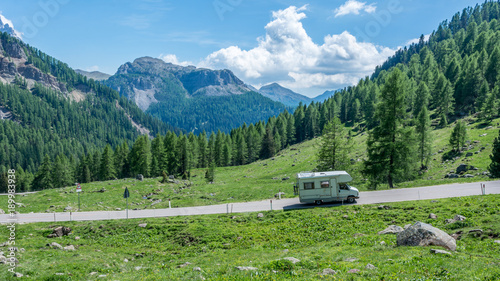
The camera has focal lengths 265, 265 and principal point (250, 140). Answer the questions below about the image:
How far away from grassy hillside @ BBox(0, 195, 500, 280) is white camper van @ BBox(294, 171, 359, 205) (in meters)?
2.11

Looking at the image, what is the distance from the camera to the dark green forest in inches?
1315

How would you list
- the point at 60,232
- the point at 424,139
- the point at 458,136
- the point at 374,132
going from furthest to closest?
the point at 458,136 → the point at 424,139 → the point at 374,132 → the point at 60,232

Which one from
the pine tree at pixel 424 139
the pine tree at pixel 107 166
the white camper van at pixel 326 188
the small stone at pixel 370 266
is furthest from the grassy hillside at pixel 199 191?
the pine tree at pixel 107 166

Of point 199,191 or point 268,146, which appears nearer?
point 199,191

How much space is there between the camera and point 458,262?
11500 mm

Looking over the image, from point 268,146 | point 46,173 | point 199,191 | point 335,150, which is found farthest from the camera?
point 268,146

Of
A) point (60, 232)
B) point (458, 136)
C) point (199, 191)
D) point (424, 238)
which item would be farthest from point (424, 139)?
point (60, 232)

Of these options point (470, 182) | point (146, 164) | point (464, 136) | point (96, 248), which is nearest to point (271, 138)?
point (146, 164)

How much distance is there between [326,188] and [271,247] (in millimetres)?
10713

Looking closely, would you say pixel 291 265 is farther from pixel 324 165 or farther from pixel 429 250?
pixel 324 165

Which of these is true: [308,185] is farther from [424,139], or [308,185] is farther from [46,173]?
[46,173]

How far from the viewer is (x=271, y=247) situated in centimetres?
1891

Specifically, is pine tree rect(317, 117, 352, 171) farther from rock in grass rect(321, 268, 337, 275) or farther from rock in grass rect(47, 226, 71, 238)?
rock in grass rect(47, 226, 71, 238)

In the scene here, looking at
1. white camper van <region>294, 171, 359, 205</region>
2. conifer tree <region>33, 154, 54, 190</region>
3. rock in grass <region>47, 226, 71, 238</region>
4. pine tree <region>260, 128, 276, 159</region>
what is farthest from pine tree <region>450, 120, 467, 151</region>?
conifer tree <region>33, 154, 54, 190</region>
